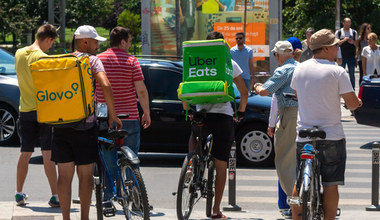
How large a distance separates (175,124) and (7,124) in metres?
3.46

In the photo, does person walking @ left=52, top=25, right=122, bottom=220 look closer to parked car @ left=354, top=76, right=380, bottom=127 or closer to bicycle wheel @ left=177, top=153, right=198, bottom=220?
bicycle wheel @ left=177, top=153, right=198, bottom=220

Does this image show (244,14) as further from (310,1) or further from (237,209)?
(310,1)

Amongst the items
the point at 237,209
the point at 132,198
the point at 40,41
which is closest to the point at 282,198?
the point at 237,209

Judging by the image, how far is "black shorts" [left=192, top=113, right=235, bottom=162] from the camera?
311 inches

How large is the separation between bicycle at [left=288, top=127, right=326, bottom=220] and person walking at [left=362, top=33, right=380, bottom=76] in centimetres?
1214

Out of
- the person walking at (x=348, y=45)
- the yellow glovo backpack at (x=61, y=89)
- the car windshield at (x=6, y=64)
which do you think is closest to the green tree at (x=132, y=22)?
the person walking at (x=348, y=45)

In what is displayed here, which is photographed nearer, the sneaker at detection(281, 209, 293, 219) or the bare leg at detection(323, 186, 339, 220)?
the bare leg at detection(323, 186, 339, 220)

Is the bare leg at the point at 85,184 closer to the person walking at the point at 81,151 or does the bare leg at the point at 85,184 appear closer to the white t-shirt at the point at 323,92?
the person walking at the point at 81,151

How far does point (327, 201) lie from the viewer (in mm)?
6520

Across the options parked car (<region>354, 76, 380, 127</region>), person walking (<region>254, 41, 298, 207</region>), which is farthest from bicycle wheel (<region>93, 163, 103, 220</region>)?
parked car (<region>354, 76, 380, 127</region>)

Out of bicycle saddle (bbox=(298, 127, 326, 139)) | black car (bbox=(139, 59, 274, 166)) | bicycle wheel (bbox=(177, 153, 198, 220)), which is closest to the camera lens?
bicycle saddle (bbox=(298, 127, 326, 139))

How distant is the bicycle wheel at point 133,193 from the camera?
263 inches

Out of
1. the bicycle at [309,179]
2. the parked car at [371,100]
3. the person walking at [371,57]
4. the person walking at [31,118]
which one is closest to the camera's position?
the bicycle at [309,179]

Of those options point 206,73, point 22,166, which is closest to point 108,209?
point 206,73
